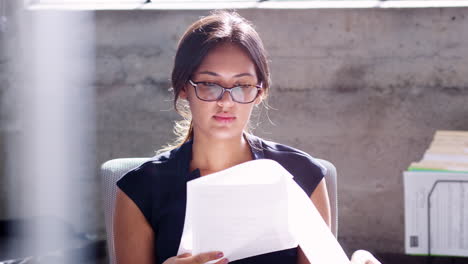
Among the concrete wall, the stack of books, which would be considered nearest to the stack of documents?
the stack of books

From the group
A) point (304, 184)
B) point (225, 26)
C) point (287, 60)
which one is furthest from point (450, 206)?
point (287, 60)

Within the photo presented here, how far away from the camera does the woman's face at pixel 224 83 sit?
51.9 inches

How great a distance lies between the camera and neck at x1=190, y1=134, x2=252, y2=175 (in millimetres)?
1434

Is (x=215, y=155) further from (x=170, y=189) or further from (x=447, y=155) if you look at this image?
(x=447, y=155)

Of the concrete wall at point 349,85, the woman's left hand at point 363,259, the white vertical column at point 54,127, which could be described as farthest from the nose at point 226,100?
the white vertical column at point 54,127

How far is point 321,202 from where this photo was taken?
1.41 metres

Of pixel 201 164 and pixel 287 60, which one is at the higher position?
pixel 287 60

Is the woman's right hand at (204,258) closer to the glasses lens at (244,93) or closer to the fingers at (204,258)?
the fingers at (204,258)

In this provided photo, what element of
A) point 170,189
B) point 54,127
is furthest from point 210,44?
point 54,127

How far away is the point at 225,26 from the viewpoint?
1.38m

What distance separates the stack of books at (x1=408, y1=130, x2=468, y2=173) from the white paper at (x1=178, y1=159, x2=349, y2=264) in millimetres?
635

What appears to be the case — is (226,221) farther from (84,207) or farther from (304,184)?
(84,207)

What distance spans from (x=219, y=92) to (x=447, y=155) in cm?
78

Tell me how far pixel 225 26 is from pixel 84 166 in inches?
59.9
